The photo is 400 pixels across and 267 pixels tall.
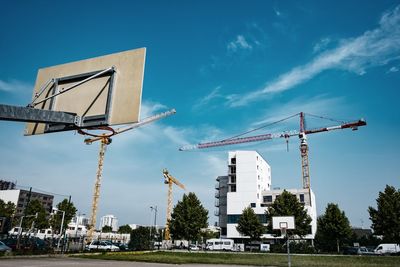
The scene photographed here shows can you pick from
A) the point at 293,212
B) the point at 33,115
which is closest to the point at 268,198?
the point at 293,212

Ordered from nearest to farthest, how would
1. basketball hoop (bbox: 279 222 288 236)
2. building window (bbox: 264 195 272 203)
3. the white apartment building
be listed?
basketball hoop (bbox: 279 222 288 236)
the white apartment building
building window (bbox: 264 195 272 203)

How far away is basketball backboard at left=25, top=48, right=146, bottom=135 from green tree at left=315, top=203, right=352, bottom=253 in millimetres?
55425

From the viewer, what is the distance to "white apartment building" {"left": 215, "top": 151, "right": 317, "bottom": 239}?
81875mm

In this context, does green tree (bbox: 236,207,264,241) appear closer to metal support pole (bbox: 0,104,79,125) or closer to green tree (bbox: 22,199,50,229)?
green tree (bbox: 22,199,50,229)

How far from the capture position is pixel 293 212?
52000mm

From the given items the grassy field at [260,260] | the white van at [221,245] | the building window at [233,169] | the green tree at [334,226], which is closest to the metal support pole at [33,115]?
the grassy field at [260,260]

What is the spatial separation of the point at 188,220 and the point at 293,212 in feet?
58.1

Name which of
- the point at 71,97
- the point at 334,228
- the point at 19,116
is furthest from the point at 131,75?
the point at 334,228

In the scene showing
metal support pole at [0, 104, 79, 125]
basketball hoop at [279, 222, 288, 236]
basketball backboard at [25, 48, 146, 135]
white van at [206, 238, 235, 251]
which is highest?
basketball backboard at [25, 48, 146, 135]

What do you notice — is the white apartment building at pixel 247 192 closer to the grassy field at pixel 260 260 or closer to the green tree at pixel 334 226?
the green tree at pixel 334 226

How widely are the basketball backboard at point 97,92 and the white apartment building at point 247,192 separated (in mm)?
78359

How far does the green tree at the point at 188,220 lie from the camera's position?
53.9 meters

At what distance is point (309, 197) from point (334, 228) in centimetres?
2990

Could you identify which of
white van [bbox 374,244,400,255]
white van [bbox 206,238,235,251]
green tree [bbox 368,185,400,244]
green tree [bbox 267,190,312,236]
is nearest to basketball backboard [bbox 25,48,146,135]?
green tree [bbox 267,190,312,236]
